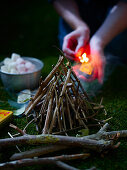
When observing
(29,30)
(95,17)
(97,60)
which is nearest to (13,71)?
(97,60)

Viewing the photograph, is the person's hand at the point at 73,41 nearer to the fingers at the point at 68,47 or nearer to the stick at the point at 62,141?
the fingers at the point at 68,47

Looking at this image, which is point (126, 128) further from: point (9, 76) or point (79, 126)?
point (9, 76)

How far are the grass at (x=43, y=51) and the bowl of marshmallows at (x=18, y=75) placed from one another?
0.07m

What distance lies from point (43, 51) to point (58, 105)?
1.34 metres

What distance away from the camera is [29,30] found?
2822 millimetres

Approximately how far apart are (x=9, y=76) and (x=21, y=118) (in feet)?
1.24

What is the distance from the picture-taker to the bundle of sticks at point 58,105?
97 cm

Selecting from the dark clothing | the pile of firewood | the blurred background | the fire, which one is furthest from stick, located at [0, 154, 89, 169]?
the dark clothing

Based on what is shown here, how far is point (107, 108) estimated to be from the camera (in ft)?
4.08

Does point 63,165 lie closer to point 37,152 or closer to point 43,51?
point 37,152

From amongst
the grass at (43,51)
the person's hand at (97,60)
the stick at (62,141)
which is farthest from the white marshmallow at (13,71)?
the stick at (62,141)

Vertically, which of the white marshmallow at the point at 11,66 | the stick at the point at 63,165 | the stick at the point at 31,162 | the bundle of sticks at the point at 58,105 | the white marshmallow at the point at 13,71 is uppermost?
the white marshmallow at the point at 11,66

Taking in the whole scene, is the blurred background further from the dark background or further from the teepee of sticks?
the teepee of sticks

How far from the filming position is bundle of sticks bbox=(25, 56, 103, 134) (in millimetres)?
966
